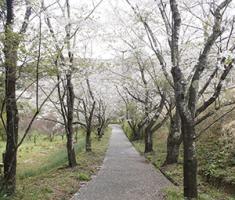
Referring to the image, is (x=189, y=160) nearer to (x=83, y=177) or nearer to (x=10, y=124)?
(x=10, y=124)

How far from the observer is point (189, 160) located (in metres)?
9.73

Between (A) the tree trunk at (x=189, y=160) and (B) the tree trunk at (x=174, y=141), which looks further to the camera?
(B) the tree trunk at (x=174, y=141)

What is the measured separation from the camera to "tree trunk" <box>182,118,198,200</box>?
969cm

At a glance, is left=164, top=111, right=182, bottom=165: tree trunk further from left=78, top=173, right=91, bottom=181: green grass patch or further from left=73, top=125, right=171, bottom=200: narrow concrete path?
left=78, top=173, right=91, bottom=181: green grass patch

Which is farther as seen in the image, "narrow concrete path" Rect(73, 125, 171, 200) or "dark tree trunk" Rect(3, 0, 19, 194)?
"narrow concrete path" Rect(73, 125, 171, 200)

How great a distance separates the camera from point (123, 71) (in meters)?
27.6

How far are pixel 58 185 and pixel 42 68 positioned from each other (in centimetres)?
414

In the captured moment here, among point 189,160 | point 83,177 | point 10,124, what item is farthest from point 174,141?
point 10,124

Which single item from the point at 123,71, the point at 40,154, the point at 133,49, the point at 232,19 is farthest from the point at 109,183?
the point at 40,154

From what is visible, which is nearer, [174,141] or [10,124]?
[10,124]

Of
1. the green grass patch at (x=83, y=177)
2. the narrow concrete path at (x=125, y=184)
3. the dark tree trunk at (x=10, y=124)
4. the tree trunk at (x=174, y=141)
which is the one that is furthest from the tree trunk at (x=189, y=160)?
the tree trunk at (x=174, y=141)

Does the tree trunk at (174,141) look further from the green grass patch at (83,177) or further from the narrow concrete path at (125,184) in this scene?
the green grass patch at (83,177)

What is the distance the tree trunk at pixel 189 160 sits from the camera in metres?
9.69

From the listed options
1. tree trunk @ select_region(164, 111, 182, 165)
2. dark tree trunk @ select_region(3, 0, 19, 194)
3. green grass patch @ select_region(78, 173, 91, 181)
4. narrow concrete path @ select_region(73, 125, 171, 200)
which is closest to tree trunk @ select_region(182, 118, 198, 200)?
narrow concrete path @ select_region(73, 125, 171, 200)
